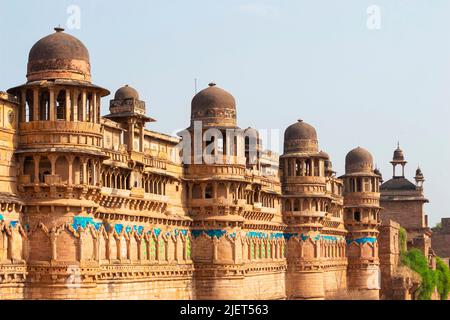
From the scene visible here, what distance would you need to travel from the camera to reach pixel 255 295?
201 feet

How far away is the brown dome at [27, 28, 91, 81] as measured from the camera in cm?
3872

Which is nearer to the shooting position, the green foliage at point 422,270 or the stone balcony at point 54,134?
the stone balcony at point 54,134

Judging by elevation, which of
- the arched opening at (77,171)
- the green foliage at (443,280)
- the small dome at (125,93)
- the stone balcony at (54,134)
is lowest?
the green foliage at (443,280)

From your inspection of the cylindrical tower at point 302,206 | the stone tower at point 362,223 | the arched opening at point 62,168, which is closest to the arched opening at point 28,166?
the arched opening at point 62,168

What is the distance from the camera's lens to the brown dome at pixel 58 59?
38719mm

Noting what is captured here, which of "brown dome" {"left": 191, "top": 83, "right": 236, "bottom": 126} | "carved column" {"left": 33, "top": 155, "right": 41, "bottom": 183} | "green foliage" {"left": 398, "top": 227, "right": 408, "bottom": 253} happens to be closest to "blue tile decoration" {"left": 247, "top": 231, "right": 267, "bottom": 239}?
"brown dome" {"left": 191, "top": 83, "right": 236, "bottom": 126}

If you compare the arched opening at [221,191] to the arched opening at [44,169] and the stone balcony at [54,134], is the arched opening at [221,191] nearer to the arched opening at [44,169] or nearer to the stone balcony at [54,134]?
the stone balcony at [54,134]

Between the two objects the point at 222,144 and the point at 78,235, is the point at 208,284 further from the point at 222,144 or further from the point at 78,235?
the point at 78,235

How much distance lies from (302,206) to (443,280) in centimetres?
3660

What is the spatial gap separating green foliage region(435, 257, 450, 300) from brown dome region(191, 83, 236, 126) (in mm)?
49666

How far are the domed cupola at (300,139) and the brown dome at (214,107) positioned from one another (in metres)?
14.8

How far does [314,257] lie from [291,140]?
7564mm

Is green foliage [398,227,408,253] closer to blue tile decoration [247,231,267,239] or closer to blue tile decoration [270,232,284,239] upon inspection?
blue tile decoration [270,232,284,239]
